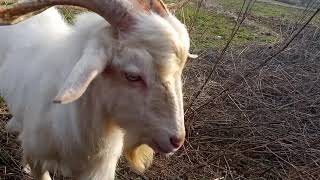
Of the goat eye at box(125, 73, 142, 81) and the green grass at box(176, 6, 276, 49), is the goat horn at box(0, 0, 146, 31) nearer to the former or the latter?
the goat eye at box(125, 73, 142, 81)

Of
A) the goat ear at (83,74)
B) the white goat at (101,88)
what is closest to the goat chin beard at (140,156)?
the white goat at (101,88)

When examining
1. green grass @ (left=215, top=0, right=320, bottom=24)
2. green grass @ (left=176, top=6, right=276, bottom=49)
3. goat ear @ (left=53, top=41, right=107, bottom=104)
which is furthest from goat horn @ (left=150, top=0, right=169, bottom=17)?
green grass @ (left=215, top=0, right=320, bottom=24)

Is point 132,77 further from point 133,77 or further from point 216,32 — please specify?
point 216,32

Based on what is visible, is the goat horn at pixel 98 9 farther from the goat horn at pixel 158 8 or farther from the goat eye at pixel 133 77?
the goat eye at pixel 133 77

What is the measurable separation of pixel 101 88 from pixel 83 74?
31 cm

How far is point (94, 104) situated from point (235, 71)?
285cm

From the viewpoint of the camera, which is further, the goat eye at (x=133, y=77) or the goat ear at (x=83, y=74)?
the goat eye at (x=133, y=77)

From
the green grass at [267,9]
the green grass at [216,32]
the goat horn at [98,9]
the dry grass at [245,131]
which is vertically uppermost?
the goat horn at [98,9]

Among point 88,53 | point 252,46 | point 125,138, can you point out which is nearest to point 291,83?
point 252,46

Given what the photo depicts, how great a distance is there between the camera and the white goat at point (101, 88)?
2225mm

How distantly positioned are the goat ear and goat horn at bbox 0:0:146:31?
0.16 m

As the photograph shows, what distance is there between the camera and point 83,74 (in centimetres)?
209

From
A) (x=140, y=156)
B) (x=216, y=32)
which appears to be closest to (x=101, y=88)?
(x=140, y=156)

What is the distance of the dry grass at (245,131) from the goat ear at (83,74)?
1.53 metres
